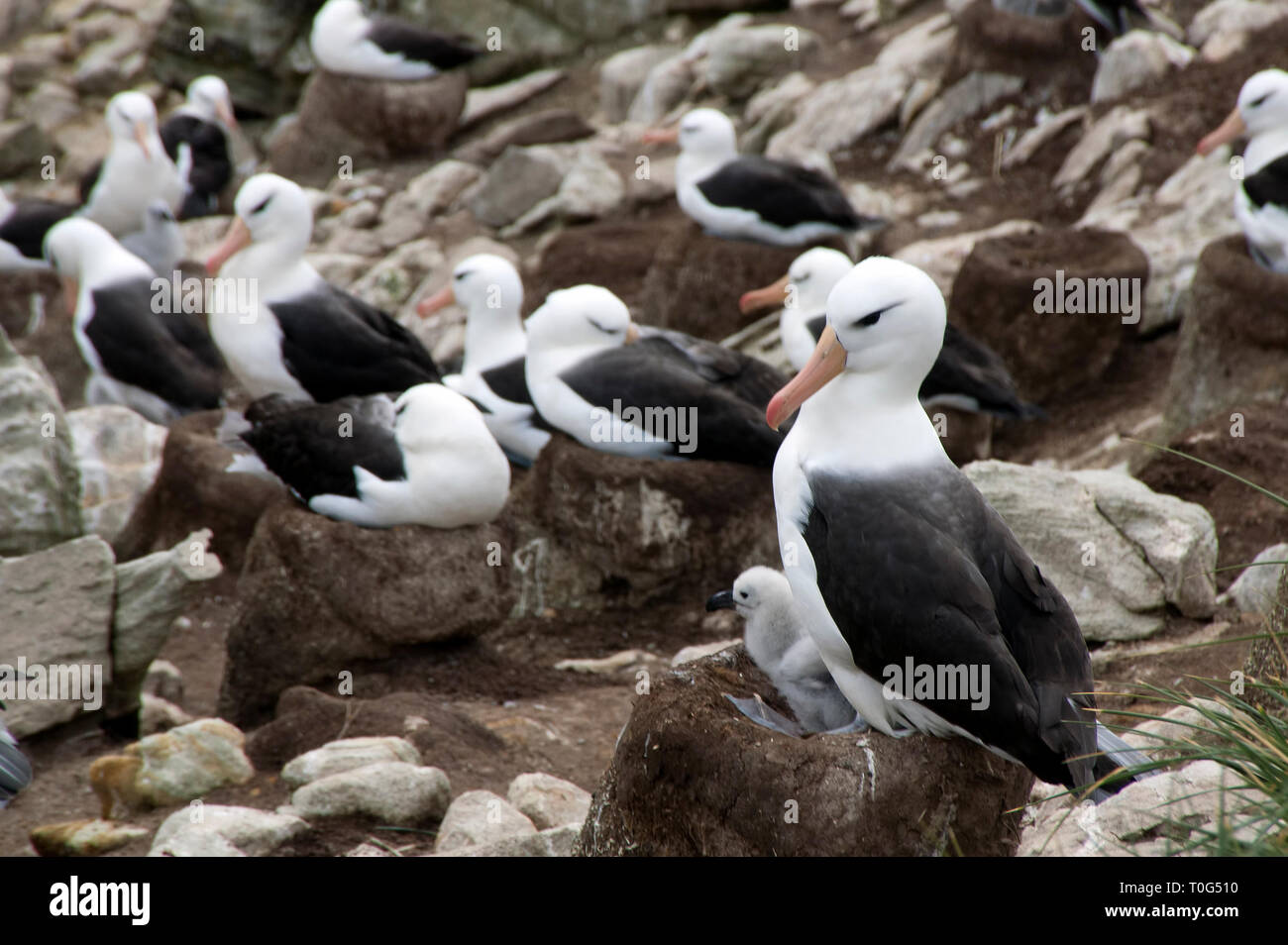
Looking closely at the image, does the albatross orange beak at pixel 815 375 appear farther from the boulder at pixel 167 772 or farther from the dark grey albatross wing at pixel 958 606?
the boulder at pixel 167 772

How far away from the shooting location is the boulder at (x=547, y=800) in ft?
17.3

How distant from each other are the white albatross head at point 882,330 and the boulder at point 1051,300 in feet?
16.8

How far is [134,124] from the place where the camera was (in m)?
14.7

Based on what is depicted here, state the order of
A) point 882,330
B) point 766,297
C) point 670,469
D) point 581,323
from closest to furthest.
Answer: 1. point 882,330
2. point 670,469
3. point 581,323
4. point 766,297

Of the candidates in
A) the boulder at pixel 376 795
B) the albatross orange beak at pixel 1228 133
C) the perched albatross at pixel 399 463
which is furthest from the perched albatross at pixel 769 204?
the boulder at pixel 376 795

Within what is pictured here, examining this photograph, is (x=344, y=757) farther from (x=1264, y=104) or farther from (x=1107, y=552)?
(x=1264, y=104)

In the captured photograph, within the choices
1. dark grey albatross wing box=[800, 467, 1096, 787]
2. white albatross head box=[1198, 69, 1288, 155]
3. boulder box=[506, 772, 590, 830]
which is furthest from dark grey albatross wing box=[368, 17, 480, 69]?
dark grey albatross wing box=[800, 467, 1096, 787]

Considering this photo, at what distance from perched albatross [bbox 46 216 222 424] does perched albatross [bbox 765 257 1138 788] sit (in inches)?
290

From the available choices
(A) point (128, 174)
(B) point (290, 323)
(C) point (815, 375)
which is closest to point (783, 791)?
(C) point (815, 375)

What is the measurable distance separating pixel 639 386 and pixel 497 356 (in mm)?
1863

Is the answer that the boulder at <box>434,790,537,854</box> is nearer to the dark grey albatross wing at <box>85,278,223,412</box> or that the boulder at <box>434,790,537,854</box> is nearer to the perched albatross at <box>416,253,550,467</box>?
the perched albatross at <box>416,253,550,467</box>

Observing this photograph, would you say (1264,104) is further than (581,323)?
Yes
